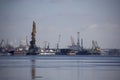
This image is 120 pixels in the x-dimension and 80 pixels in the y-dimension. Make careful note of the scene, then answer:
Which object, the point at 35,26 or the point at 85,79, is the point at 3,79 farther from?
the point at 35,26

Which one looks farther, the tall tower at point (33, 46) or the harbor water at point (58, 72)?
the tall tower at point (33, 46)

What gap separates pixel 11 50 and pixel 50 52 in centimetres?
1911

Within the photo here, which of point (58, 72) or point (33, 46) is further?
point (33, 46)

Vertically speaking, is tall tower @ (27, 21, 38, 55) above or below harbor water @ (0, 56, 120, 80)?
above

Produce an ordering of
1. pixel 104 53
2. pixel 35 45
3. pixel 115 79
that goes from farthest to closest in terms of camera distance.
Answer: pixel 104 53 → pixel 35 45 → pixel 115 79

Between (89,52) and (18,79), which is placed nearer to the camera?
(18,79)

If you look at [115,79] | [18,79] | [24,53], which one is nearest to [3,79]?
[18,79]

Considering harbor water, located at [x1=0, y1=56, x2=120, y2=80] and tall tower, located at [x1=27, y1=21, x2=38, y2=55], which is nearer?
harbor water, located at [x1=0, y1=56, x2=120, y2=80]

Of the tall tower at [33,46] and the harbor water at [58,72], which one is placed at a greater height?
the tall tower at [33,46]

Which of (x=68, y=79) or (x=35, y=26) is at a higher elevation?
(x=35, y=26)

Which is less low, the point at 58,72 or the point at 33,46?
the point at 33,46

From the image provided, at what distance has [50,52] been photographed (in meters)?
169

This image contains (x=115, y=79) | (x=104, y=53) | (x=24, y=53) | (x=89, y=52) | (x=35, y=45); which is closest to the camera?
(x=115, y=79)

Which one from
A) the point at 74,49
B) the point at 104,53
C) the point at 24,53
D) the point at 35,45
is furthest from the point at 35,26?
the point at 104,53
